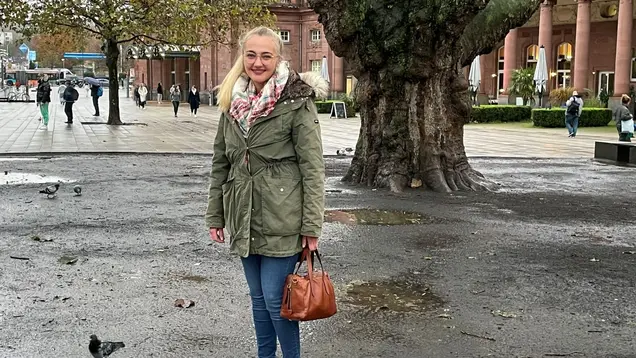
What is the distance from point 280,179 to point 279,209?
15 cm

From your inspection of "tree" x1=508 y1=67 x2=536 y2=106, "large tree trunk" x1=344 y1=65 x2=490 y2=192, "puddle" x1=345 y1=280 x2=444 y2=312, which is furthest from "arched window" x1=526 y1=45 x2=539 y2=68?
"puddle" x1=345 y1=280 x2=444 y2=312

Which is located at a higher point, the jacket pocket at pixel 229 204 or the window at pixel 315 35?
the window at pixel 315 35

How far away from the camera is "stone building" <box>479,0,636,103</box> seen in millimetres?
41438

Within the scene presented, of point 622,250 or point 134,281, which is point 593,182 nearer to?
point 622,250

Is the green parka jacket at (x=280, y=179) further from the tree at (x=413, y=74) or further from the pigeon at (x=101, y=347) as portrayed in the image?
the tree at (x=413, y=74)

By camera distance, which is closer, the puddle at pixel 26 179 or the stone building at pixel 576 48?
the puddle at pixel 26 179

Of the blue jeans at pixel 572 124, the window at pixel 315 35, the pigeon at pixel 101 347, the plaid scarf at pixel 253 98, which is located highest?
the window at pixel 315 35

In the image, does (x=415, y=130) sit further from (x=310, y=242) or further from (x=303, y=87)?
(x=310, y=242)

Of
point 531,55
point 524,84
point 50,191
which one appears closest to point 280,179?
point 50,191

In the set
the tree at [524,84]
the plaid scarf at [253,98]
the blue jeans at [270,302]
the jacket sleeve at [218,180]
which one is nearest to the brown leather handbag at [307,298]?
the blue jeans at [270,302]

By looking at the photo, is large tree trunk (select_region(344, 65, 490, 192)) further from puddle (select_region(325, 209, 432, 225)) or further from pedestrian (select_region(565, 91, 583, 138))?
pedestrian (select_region(565, 91, 583, 138))

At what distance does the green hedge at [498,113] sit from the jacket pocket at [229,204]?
35.2 m

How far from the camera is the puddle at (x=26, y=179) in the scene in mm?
13156

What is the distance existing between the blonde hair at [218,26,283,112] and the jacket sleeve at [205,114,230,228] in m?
0.17
